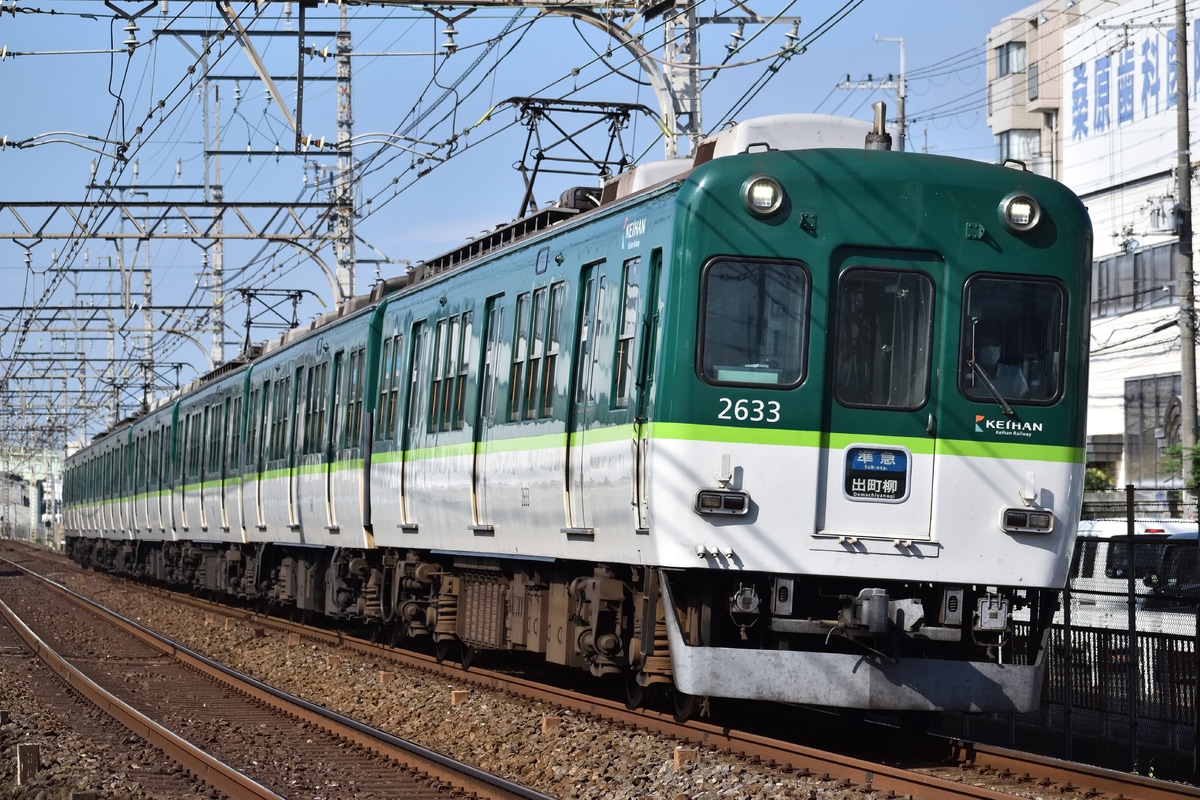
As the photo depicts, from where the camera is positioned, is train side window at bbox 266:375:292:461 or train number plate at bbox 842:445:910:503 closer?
train number plate at bbox 842:445:910:503

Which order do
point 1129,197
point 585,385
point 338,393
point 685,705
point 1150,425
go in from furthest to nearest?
point 1129,197
point 1150,425
point 338,393
point 585,385
point 685,705

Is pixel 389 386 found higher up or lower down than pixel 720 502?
higher up

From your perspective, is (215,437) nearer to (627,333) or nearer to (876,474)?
(627,333)

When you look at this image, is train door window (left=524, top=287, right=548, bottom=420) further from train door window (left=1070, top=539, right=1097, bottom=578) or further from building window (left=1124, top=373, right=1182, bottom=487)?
building window (left=1124, top=373, right=1182, bottom=487)

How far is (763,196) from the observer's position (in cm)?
945

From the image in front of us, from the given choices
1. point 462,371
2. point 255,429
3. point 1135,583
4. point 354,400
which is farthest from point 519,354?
point 255,429

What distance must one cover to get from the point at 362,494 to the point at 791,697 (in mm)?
7802

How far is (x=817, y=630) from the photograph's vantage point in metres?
9.33

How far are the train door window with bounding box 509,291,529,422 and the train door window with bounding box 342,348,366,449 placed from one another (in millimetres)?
4552

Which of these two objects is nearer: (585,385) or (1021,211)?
(1021,211)

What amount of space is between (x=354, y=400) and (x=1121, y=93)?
30146mm

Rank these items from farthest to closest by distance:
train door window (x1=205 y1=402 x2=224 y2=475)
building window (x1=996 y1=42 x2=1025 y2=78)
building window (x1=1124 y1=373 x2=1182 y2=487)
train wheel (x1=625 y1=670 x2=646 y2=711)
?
building window (x1=996 y1=42 x2=1025 y2=78), building window (x1=1124 y1=373 x2=1182 y2=487), train door window (x1=205 y1=402 x2=224 y2=475), train wheel (x1=625 y1=670 x2=646 y2=711)

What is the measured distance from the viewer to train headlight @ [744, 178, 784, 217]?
30.9 ft

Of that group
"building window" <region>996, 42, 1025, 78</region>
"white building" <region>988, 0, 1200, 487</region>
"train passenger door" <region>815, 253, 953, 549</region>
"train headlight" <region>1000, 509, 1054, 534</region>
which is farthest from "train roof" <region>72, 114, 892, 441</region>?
"building window" <region>996, 42, 1025, 78</region>
